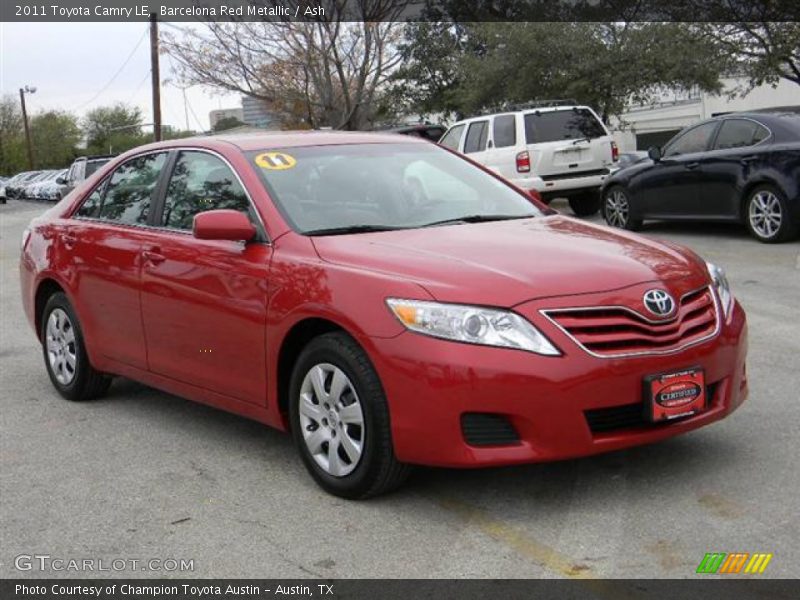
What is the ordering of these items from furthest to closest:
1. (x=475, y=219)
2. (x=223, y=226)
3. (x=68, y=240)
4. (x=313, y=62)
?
1. (x=313, y=62)
2. (x=68, y=240)
3. (x=475, y=219)
4. (x=223, y=226)

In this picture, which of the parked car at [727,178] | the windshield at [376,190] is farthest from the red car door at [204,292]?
the parked car at [727,178]

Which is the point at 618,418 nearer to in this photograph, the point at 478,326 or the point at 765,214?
the point at 478,326

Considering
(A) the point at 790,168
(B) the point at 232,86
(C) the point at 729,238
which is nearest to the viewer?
(A) the point at 790,168

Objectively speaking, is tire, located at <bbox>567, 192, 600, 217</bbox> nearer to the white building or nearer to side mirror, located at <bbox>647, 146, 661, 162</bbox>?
side mirror, located at <bbox>647, 146, 661, 162</bbox>

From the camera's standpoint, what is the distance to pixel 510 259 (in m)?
4.23

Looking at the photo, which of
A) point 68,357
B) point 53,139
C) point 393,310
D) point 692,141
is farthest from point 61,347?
point 53,139

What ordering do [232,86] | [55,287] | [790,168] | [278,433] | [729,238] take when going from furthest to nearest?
[232,86], [729,238], [790,168], [55,287], [278,433]

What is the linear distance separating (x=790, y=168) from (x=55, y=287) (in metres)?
7.92

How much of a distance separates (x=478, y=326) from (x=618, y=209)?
33.1 feet

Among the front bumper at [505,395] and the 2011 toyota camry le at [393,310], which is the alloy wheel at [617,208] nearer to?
the 2011 toyota camry le at [393,310]

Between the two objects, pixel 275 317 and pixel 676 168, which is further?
pixel 676 168

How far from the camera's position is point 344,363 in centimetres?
416

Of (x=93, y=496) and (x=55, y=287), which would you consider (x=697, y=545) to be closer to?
(x=93, y=496)
